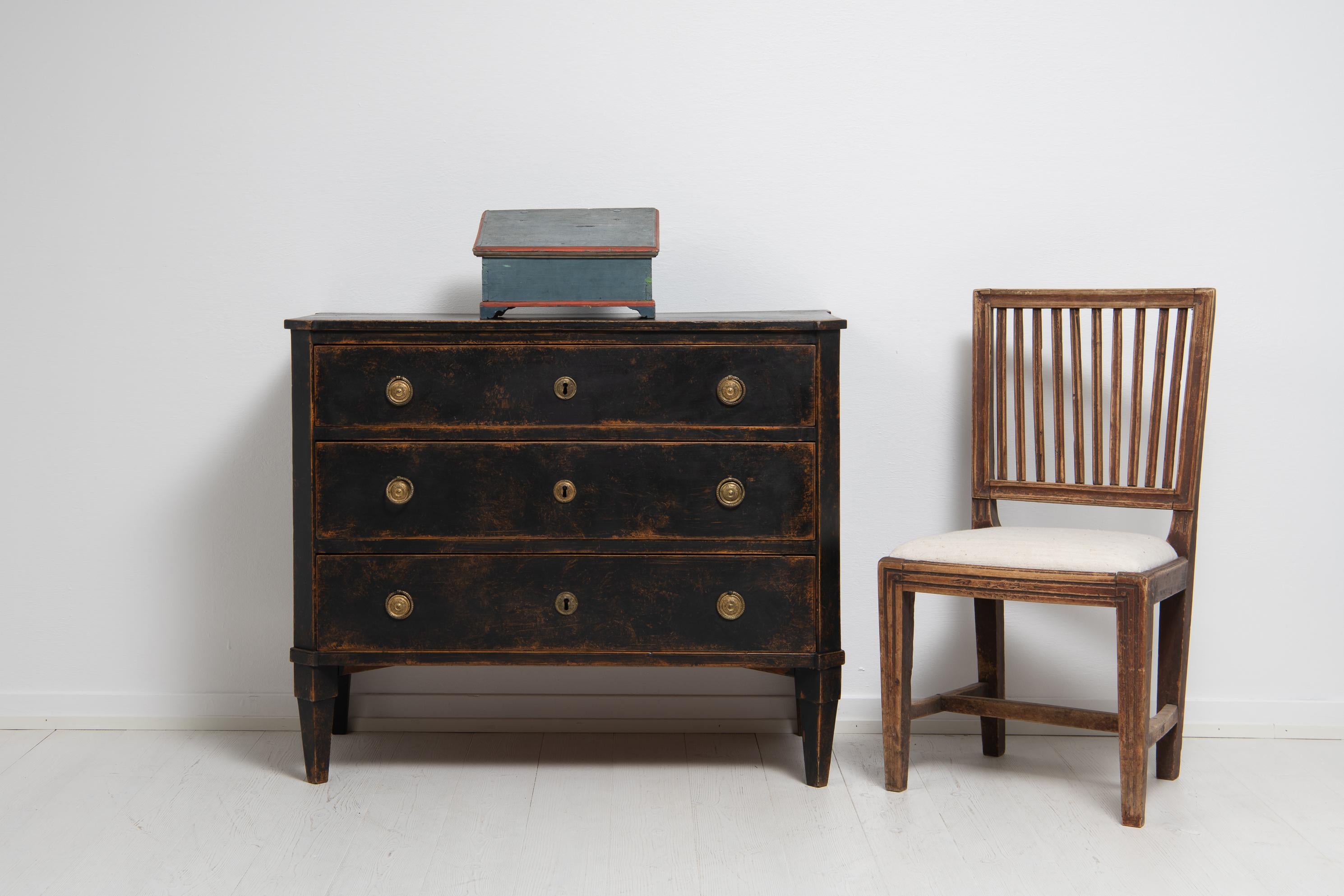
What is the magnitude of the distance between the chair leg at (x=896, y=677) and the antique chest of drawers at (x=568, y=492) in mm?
97

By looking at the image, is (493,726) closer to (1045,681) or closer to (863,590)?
(863,590)

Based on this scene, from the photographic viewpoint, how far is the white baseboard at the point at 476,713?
268cm

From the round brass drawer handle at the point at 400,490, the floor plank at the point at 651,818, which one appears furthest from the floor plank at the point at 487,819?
the round brass drawer handle at the point at 400,490

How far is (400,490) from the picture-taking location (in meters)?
2.20

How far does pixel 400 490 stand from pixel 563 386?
378 millimetres

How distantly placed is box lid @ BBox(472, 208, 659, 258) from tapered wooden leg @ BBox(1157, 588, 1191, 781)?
129cm

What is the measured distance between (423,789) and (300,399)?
82 centimetres

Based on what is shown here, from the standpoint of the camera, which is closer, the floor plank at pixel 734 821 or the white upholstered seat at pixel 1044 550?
the floor plank at pixel 734 821

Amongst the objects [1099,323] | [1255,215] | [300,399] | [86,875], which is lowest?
[86,875]

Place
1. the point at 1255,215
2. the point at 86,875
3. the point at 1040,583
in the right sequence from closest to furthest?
1. the point at 86,875
2. the point at 1040,583
3. the point at 1255,215

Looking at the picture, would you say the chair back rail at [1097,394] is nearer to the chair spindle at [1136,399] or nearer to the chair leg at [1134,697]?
the chair spindle at [1136,399]

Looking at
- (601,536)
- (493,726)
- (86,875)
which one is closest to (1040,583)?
(601,536)

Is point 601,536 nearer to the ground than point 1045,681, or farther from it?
farther from it

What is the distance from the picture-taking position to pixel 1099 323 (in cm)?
240
